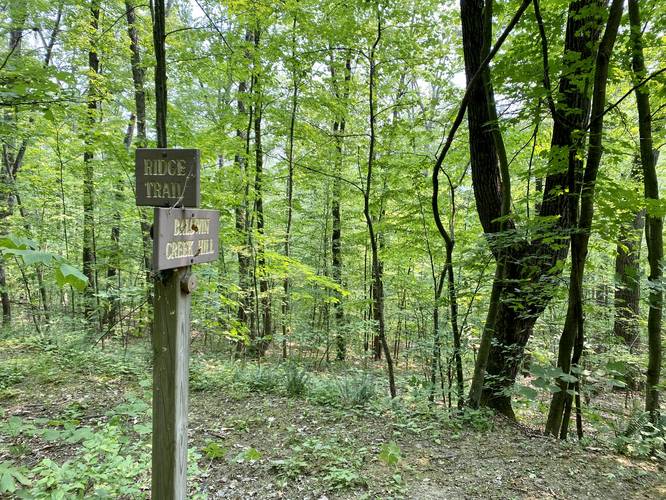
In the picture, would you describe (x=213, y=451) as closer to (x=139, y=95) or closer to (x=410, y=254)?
(x=410, y=254)

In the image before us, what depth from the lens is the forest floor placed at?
8.51 ft

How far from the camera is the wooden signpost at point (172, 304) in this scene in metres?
1.83

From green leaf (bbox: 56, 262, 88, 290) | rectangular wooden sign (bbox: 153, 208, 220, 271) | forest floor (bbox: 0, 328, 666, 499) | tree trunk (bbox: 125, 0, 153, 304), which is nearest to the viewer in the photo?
green leaf (bbox: 56, 262, 88, 290)

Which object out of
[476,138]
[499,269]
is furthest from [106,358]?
[476,138]

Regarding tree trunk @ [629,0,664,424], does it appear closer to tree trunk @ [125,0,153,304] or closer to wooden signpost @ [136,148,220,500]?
wooden signpost @ [136,148,220,500]

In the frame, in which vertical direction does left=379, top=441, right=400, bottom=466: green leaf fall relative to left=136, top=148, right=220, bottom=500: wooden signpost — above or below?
below

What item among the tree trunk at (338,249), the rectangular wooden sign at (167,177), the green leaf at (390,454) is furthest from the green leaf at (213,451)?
the tree trunk at (338,249)

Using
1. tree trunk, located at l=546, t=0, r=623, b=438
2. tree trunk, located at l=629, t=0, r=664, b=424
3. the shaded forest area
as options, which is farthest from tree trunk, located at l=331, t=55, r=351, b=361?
tree trunk, located at l=629, t=0, r=664, b=424

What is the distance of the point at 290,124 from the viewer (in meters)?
6.97

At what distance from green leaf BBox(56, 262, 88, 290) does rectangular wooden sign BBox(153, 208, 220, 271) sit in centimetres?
33

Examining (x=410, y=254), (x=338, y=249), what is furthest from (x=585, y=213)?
(x=338, y=249)

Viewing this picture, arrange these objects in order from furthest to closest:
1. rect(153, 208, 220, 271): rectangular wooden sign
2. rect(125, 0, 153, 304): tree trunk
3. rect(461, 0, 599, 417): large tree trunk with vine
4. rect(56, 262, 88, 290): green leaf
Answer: rect(125, 0, 153, 304): tree trunk
rect(461, 0, 599, 417): large tree trunk with vine
rect(153, 208, 220, 271): rectangular wooden sign
rect(56, 262, 88, 290): green leaf

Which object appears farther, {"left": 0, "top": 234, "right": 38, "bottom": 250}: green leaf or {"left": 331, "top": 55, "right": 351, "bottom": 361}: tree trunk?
{"left": 331, "top": 55, "right": 351, "bottom": 361}: tree trunk

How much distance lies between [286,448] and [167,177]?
286cm
